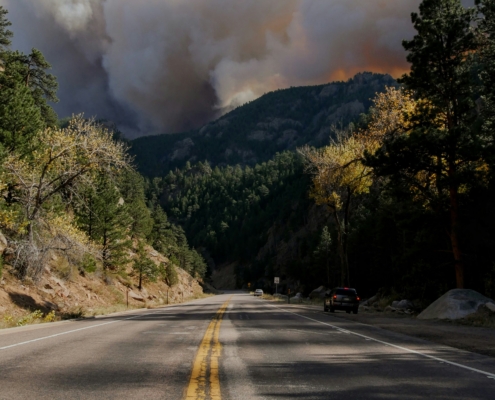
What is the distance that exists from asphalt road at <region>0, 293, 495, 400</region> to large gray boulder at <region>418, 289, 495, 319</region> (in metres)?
10.9

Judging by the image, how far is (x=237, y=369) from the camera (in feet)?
25.9

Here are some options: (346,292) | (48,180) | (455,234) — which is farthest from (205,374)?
(346,292)

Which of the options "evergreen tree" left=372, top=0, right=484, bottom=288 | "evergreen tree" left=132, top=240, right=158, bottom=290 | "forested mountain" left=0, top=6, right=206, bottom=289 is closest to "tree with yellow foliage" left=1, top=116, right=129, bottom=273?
"forested mountain" left=0, top=6, right=206, bottom=289

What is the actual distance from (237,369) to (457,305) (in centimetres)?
1787

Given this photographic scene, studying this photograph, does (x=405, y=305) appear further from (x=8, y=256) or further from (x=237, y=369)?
(x=8, y=256)

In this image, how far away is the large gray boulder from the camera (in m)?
21.6

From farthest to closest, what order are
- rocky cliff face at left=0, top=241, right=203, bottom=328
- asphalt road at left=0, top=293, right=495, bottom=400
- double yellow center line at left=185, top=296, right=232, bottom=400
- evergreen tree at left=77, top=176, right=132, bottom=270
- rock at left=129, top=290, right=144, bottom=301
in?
rock at left=129, top=290, right=144, bottom=301 → evergreen tree at left=77, top=176, right=132, bottom=270 → rocky cliff face at left=0, top=241, right=203, bottom=328 → asphalt road at left=0, top=293, right=495, bottom=400 → double yellow center line at left=185, top=296, right=232, bottom=400

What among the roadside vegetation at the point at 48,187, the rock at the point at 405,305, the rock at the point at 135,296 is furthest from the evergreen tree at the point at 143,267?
the rock at the point at 405,305

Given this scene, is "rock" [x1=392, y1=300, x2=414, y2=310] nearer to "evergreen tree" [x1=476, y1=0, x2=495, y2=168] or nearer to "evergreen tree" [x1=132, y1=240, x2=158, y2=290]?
"evergreen tree" [x1=476, y1=0, x2=495, y2=168]

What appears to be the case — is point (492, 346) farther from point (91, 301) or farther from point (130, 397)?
point (91, 301)

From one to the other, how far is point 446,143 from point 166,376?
22404mm

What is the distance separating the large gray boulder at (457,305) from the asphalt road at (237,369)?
35.6 ft

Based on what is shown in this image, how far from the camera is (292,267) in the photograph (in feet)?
390

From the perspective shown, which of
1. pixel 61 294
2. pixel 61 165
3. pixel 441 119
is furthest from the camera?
pixel 61 294
